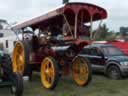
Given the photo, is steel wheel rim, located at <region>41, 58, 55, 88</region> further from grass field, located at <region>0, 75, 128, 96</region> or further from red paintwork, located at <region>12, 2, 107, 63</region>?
red paintwork, located at <region>12, 2, 107, 63</region>

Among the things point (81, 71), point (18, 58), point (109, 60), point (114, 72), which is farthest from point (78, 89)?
point (109, 60)

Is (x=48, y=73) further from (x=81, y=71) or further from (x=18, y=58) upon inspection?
(x=18, y=58)

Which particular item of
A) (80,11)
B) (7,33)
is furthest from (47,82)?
(7,33)

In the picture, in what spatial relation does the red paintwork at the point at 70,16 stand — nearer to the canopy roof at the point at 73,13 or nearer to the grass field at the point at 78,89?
the canopy roof at the point at 73,13

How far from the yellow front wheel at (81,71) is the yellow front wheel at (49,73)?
1.21 metres

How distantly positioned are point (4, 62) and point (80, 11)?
3.10m

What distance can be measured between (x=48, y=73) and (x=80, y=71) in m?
1.40

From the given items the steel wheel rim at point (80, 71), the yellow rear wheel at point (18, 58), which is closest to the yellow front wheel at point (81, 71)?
the steel wheel rim at point (80, 71)

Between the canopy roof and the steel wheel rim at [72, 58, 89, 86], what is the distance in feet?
4.91

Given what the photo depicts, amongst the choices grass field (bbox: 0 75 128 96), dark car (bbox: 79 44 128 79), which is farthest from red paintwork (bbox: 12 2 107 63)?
dark car (bbox: 79 44 128 79)

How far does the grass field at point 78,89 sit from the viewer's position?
12.4m

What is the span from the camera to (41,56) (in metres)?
15.0

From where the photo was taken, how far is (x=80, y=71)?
560 inches

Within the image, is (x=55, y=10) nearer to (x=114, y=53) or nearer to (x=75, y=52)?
(x=75, y=52)
